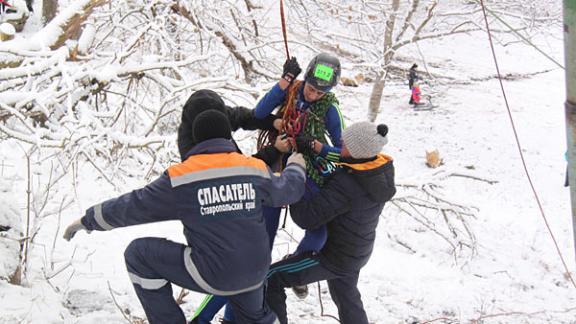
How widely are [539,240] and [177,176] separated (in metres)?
8.70

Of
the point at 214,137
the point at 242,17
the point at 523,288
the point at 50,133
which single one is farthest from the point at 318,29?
the point at 214,137

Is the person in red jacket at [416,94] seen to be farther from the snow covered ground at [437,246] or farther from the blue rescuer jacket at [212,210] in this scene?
the blue rescuer jacket at [212,210]

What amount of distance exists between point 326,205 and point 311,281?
53 centimetres

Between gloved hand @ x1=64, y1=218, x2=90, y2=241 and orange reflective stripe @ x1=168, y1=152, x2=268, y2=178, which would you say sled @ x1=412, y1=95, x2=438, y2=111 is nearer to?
orange reflective stripe @ x1=168, y1=152, x2=268, y2=178

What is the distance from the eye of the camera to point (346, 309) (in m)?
3.37

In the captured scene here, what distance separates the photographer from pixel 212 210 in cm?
253

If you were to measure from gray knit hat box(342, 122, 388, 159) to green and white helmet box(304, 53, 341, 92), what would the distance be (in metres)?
0.47

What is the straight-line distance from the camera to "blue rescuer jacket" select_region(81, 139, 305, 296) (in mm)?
2520

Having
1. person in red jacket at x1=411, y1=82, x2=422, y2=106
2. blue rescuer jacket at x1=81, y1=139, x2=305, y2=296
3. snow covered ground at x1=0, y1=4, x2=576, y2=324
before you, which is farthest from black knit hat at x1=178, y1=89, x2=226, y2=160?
person in red jacket at x1=411, y1=82, x2=422, y2=106

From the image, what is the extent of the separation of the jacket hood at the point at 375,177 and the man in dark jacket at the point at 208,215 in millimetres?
409

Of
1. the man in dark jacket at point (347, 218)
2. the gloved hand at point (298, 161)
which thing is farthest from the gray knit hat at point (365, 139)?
the gloved hand at point (298, 161)

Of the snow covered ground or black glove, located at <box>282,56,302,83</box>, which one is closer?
black glove, located at <box>282,56,302,83</box>

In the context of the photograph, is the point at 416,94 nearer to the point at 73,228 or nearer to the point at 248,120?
the point at 248,120

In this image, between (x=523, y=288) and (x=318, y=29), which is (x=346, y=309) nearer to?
(x=523, y=288)
